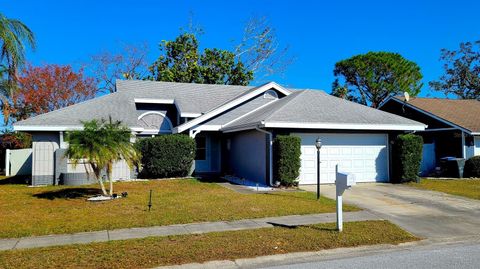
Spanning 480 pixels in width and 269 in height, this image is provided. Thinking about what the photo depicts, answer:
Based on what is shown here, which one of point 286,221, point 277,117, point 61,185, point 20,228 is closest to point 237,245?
point 286,221

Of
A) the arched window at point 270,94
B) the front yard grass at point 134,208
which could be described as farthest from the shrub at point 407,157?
the arched window at point 270,94

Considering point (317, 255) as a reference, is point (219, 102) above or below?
above

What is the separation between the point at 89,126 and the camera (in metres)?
11.8

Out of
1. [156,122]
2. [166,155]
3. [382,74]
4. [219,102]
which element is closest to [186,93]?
[219,102]

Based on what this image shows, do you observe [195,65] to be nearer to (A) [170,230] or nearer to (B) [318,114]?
(B) [318,114]

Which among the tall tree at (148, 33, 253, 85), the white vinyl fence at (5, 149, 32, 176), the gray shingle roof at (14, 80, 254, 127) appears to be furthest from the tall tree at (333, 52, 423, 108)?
the white vinyl fence at (5, 149, 32, 176)

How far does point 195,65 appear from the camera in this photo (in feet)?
111

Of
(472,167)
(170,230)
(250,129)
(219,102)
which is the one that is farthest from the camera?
(219,102)

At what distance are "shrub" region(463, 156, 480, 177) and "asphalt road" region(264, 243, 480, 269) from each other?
14350 mm

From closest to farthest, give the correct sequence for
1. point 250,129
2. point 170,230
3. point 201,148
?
point 170,230, point 250,129, point 201,148

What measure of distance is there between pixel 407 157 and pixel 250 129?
267 inches

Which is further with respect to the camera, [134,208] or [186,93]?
[186,93]

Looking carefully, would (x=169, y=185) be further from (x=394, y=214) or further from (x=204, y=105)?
(x=394, y=214)

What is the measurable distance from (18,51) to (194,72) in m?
23.1
